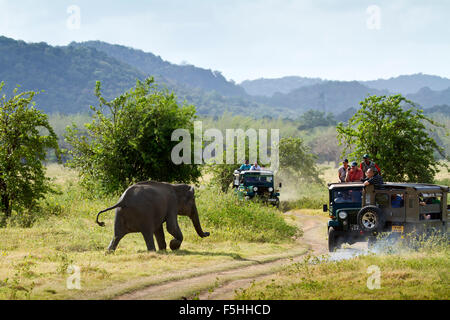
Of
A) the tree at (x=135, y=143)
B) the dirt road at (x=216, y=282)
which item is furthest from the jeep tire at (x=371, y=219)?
the tree at (x=135, y=143)

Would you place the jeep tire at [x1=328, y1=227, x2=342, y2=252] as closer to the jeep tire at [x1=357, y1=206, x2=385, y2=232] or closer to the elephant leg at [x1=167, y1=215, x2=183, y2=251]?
the jeep tire at [x1=357, y1=206, x2=385, y2=232]

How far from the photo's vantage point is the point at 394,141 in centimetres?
2575

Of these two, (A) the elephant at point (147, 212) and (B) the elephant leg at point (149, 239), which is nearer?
(A) the elephant at point (147, 212)

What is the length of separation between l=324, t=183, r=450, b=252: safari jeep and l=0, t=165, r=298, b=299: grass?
8.29ft

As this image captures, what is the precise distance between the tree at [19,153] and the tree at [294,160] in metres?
25.8

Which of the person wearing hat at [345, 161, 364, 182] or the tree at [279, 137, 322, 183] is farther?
the tree at [279, 137, 322, 183]

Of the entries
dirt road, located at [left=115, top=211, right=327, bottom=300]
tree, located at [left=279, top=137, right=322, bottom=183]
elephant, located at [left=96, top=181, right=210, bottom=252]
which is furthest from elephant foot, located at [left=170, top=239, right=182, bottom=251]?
tree, located at [left=279, top=137, right=322, bottom=183]

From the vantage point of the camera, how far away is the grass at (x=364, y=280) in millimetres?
9562

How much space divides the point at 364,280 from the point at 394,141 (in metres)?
16.7

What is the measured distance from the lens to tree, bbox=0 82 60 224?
1981cm

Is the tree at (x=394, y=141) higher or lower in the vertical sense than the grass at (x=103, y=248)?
higher

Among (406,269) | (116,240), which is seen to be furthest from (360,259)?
(116,240)

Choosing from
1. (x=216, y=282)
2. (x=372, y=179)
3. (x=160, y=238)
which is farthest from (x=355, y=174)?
(x=216, y=282)

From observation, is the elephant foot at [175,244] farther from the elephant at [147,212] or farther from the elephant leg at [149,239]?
the elephant leg at [149,239]
